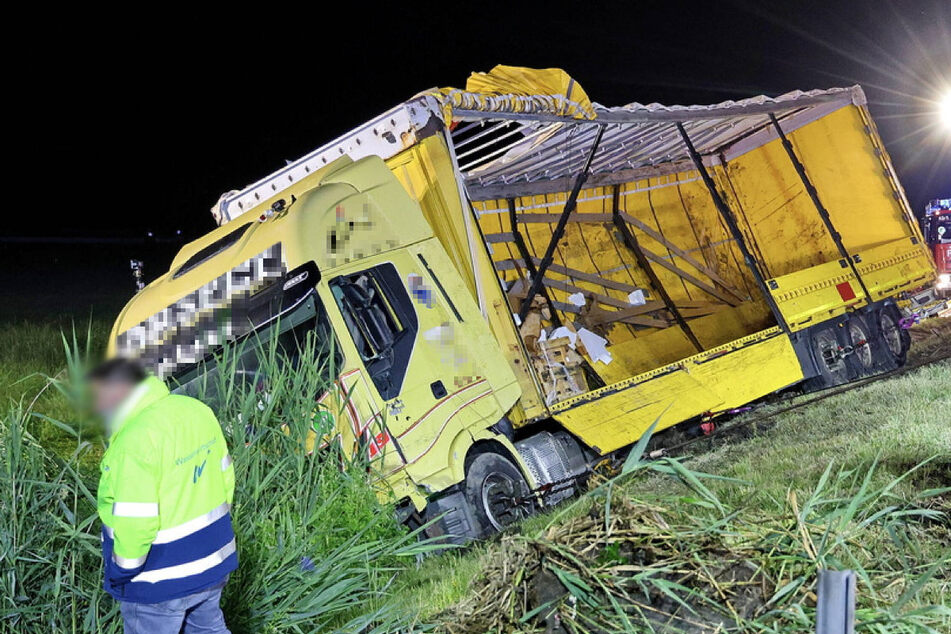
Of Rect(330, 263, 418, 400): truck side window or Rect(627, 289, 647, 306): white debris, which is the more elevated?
Rect(330, 263, 418, 400): truck side window

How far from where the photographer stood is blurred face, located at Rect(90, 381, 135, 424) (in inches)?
131

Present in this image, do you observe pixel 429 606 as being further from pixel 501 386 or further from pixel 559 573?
pixel 501 386

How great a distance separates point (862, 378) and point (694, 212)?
315 cm

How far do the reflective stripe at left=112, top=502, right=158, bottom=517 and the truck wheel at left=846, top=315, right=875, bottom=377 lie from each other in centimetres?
914

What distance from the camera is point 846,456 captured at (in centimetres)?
605

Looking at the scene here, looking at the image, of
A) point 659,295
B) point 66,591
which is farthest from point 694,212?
point 66,591

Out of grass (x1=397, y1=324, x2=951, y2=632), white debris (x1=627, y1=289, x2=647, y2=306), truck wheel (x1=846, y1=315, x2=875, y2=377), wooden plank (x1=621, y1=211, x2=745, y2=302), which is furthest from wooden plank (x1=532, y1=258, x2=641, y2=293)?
grass (x1=397, y1=324, x2=951, y2=632)

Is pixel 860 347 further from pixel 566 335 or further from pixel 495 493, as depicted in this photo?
pixel 495 493

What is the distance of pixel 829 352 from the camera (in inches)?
406

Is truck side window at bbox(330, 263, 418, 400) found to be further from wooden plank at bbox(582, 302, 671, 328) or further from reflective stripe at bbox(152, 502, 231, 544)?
wooden plank at bbox(582, 302, 671, 328)

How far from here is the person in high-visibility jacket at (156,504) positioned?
128 inches

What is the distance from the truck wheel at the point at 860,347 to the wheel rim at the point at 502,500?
577 centimetres

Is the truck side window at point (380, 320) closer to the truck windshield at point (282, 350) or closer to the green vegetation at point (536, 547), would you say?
the truck windshield at point (282, 350)

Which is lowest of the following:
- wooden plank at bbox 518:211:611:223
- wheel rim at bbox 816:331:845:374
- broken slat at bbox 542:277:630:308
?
wheel rim at bbox 816:331:845:374
